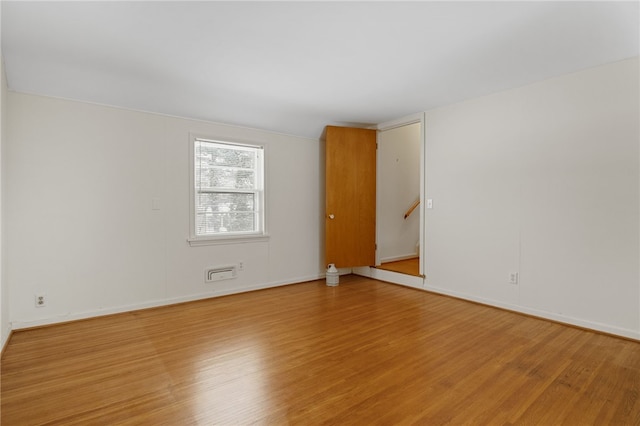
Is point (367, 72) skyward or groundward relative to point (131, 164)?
skyward

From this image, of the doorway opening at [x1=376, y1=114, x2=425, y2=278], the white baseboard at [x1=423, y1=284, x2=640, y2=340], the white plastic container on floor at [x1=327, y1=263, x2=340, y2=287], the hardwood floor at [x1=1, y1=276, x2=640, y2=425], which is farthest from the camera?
the doorway opening at [x1=376, y1=114, x2=425, y2=278]

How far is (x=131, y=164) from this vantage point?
3.39 m

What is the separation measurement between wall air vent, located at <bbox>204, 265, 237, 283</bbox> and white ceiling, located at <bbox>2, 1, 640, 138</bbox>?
6.12 ft

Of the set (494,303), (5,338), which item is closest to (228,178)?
(5,338)

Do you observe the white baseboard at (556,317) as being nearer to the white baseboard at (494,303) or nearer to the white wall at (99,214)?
the white baseboard at (494,303)

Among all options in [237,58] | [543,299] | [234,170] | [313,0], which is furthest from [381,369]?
[234,170]

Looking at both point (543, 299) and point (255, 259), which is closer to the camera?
point (543, 299)

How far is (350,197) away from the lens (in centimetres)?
478

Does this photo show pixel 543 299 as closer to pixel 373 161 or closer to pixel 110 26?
pixel 373 161

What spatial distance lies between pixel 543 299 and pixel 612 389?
133cm

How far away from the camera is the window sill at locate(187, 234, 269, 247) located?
151 inches

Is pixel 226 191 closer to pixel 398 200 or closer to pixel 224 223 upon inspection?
pixel 224 223

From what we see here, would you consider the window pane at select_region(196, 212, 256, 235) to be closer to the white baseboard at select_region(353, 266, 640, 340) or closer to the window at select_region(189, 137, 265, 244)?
the window at select_region(189, 137, 265, 244)

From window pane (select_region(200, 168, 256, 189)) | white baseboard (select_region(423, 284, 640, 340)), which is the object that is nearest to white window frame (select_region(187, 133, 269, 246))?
window pane (select_region(200, 168, 256, 189))
